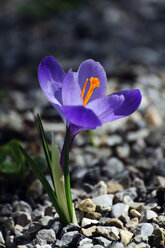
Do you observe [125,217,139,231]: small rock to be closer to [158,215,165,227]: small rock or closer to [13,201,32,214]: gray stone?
[158,215,165,227]: small rock

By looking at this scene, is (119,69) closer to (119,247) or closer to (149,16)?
(149,16)

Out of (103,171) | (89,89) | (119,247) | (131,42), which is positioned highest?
(131,42)

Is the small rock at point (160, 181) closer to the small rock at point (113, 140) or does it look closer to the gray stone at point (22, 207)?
the small rock at point (113, 140)

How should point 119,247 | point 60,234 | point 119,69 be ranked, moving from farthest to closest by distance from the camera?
point 119,69
point 60,234
point 119,247

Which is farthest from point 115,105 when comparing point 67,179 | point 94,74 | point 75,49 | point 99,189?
point 75,49

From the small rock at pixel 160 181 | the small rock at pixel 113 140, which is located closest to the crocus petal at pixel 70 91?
the small rock at pixel 160 181

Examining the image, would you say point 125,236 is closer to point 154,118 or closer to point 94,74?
point 94,74

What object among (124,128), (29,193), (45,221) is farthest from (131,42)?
(45,221)
